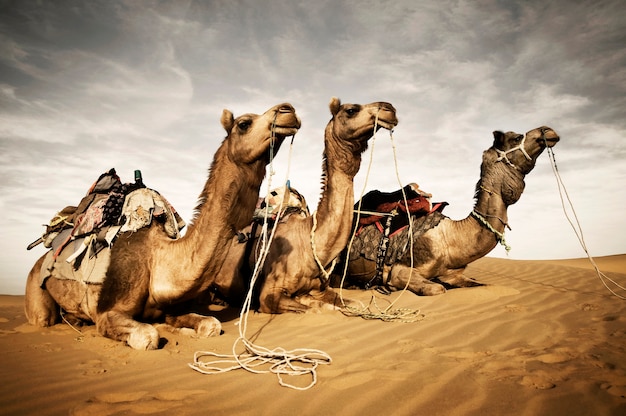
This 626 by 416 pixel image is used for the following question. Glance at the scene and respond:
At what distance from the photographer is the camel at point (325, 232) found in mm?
5336

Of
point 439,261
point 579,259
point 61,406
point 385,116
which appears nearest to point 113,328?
point 61,406

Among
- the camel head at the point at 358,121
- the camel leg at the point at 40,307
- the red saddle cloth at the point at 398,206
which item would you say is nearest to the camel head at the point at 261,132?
the camel head at the point at 358,121

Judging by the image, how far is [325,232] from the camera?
5.45 metres

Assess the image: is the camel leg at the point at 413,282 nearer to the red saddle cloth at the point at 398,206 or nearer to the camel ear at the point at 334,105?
the red saddle cloth at the point at 398,206

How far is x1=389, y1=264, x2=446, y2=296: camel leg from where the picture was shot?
6.42 metres

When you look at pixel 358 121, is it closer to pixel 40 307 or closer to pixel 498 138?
pixel 498 138

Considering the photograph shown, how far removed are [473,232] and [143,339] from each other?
5.85 meters

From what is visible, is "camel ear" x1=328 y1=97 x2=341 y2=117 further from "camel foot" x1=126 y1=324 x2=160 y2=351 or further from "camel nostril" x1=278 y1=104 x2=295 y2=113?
"camel foot" x1=126 y1=324 x2=160 y2=351

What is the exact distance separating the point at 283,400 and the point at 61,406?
4.45 feet

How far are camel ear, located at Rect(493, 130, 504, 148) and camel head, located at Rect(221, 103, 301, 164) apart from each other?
16.5 ft

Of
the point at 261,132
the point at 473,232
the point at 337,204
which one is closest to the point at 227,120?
the point at 261,132

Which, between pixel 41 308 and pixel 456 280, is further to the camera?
pixel 456 280

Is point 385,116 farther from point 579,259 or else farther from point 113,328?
point 579,259

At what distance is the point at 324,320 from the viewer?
4.77m
